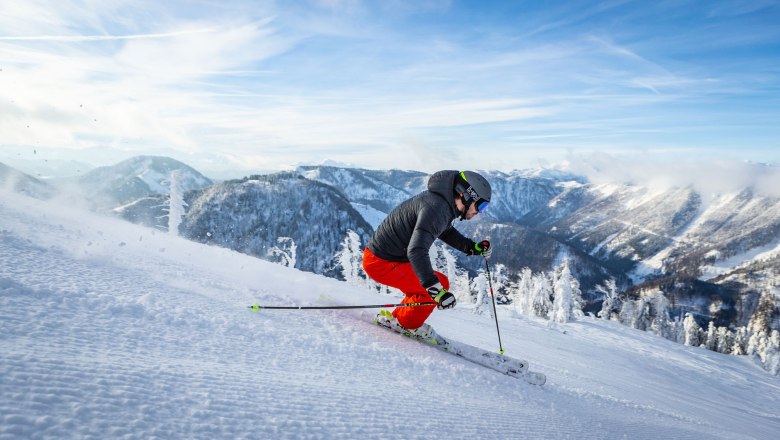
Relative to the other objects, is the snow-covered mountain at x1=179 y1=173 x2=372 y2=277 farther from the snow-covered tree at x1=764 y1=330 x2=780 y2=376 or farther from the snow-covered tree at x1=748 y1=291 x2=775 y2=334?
the snow-covered tree at x1=748 y1=291 x2=775 y2=334

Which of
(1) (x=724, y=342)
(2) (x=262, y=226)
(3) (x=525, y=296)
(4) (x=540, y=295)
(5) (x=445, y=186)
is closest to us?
(5) (x=445, y=186)

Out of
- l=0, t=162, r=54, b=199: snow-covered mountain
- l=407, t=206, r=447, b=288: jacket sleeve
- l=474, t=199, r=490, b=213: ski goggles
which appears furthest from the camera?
l=0, t=162, r=54, b=199: snow-covered mountain

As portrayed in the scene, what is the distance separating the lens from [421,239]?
16.4 feet

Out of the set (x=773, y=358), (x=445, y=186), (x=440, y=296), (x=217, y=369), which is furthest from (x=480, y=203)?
(x=773, y=358)

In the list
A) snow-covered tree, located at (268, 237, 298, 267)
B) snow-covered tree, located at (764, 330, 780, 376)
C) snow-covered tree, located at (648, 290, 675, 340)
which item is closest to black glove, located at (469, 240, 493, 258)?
snow-covered tree, located at (268, 237, 298, 267)

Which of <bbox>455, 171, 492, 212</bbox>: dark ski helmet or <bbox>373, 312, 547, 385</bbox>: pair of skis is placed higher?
<bbox>455, 171, 492, 212</bbox>: dark ski helmet

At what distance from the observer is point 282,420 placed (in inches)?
109

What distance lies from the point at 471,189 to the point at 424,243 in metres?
1.06

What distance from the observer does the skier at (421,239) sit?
5059 millimetres

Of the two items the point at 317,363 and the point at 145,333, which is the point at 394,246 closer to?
the point at 317,363

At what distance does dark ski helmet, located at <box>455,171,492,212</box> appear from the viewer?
534 cm

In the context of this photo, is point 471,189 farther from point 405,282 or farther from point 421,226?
point 405,282

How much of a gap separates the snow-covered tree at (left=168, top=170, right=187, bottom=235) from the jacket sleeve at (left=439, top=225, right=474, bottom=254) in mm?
29106

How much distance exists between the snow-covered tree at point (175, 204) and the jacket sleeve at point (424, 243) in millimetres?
30117
